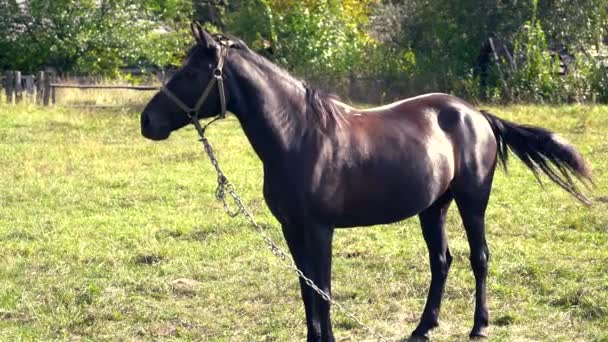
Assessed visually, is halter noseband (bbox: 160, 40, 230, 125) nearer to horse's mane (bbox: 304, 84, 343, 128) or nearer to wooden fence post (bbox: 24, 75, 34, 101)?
horse's mane (bbox: 304, 84, 343, 128)

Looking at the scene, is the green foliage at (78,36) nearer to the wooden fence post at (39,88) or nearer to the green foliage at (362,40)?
the green foliage at (362,40)

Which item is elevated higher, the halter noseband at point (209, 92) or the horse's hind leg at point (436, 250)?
the halter noseband at point (209, 92)

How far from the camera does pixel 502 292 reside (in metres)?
7.73

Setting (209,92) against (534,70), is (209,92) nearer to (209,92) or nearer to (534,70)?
(209,92)

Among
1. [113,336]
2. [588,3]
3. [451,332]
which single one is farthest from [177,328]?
[588,3]

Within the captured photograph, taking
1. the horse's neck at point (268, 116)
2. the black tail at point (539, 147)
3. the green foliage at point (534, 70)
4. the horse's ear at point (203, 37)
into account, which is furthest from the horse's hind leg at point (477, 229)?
the green foliage at point (534, 70)

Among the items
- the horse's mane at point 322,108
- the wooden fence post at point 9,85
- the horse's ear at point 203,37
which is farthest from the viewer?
the wooden fence post at point 9,85

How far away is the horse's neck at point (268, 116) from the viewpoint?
6.04 meters

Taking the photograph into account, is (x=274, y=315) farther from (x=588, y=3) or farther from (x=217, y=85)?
(x=588, y=3)

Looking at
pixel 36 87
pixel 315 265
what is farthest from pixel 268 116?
pixel 36 87

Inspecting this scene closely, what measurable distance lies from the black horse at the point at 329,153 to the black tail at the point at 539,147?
1.17 feet

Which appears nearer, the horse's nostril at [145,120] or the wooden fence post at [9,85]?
the horse's nostril at [145,120]

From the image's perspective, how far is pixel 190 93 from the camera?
19.7 feet

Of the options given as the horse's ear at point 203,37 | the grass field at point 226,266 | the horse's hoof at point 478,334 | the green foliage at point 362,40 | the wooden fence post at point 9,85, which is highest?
Answer: the horse's ear at point 203,37
